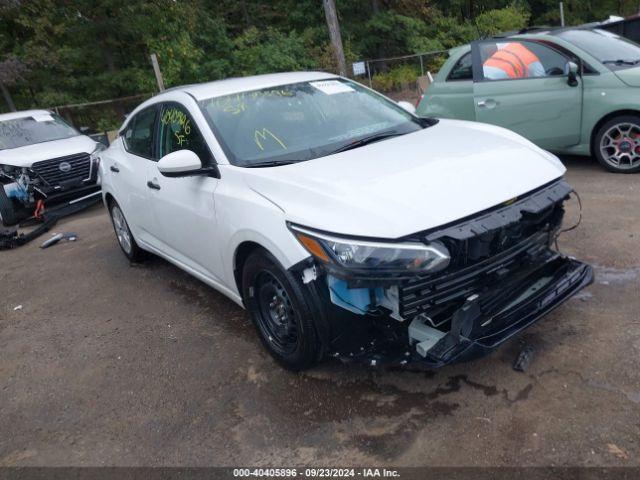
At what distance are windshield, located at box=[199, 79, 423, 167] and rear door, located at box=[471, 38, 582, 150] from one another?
9.70ft

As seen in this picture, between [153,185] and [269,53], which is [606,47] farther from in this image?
[269,53]

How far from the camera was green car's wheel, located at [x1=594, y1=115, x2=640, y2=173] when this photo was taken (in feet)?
20.2

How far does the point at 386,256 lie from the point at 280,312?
95 cm

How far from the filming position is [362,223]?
2752 mm

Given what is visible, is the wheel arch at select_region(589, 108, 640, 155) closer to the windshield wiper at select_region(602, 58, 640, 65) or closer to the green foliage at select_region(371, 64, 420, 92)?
the windshield wiper at select_region(602, 58, 640, 65)

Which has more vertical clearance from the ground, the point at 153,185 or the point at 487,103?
the point at 153,185

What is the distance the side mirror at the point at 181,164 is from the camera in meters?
3.57

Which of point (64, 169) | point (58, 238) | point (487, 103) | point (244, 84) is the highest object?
point (244, 84)

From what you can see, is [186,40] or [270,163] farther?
[186,40]

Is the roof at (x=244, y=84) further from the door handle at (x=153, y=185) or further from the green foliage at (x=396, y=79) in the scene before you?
the green foliage at (x=396, y=79)

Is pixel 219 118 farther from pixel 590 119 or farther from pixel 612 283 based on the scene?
pixel 590 119

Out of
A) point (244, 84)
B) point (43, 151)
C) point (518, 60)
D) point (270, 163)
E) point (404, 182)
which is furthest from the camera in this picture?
point (43, 151)

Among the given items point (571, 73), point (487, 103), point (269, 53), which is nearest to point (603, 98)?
point (571, 73)

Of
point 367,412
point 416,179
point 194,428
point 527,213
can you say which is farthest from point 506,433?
point 194,428
